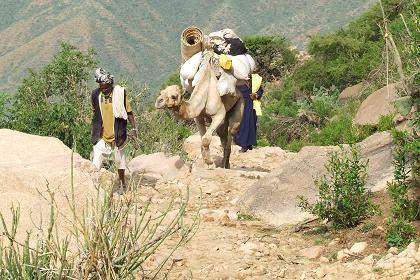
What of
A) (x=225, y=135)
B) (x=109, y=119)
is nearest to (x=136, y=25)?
(x=225, y=135)

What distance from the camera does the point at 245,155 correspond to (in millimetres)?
11469

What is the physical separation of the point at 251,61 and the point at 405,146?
444 centimetres

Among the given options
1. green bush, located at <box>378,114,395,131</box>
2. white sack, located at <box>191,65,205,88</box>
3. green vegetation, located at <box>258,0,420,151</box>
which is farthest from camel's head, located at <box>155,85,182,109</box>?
green vegetation, located at <box>258,0,420,151</box>

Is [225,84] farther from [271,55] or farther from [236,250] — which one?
[271,55]

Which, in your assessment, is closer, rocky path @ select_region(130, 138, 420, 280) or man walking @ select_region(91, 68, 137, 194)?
rocky path @ select_region(130, 138, 420, 280)

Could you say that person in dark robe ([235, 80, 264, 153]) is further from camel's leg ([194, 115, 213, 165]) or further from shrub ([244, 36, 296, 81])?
shrub ([244, 36, 296, 81])

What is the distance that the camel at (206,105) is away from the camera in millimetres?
8570

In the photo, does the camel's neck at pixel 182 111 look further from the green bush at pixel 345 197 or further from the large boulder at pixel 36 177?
the green bush at pixel 345 197

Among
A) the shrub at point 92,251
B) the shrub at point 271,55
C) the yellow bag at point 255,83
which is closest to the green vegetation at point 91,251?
the shrub at point 92,251

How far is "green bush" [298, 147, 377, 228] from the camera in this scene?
19.6ft

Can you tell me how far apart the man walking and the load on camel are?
59 centimetres

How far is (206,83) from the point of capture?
892 centimetres

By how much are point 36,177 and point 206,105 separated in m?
2.93

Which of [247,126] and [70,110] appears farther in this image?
[70,110]
